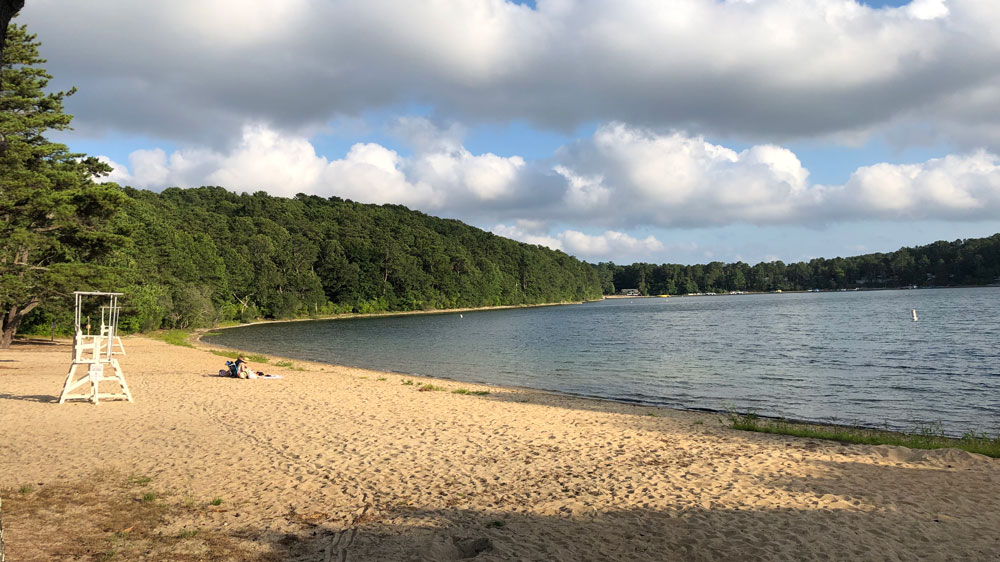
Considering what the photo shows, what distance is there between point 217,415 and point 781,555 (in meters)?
11.8

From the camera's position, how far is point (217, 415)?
1321cm

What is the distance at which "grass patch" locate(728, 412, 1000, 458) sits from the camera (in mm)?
11336

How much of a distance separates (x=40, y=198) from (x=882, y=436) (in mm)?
26860

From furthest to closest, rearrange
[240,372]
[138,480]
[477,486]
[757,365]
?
[757,365] → [240,372] → [477,486] → [138,480]

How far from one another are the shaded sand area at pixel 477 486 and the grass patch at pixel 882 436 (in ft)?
2.50

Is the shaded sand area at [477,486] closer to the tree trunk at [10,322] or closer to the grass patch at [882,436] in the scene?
the grass patch at [882,436]

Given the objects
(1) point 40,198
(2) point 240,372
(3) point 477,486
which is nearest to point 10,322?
(1) point 40,198

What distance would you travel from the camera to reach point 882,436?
12766mm

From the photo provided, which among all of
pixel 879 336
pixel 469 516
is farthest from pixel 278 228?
pixel 469 516

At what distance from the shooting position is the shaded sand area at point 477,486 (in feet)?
19.5

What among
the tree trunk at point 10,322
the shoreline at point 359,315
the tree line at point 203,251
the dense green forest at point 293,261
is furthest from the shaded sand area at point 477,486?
the shoreline at point 359,315

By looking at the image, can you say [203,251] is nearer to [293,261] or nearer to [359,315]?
[293,261]

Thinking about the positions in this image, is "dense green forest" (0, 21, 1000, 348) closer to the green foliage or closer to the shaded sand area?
the green foliage

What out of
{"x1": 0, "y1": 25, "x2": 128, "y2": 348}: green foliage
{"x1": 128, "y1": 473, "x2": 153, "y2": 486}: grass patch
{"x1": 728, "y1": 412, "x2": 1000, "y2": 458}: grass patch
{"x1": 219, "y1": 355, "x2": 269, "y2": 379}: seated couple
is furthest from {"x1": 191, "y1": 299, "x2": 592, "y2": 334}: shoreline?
{"x1": 728, "y1": 412, "x2": 1000, "y2": 458}: grass patch
